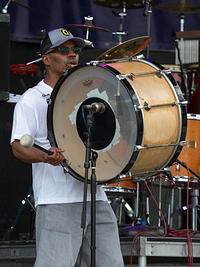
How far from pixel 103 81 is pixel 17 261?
6.35ft

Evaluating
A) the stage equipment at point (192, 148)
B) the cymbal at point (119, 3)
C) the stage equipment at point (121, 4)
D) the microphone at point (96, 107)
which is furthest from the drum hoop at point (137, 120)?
the cymbal at point (119, 3)

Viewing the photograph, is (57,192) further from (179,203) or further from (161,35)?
(161,35)

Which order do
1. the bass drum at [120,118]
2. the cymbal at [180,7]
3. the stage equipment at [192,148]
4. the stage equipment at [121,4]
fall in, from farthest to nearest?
the cymbal at [180,7]
the stage equipment at [121,4]
the stage equipment at [192,148]
the bass drum at [120,118]

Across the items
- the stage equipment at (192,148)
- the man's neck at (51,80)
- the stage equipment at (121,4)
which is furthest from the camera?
the stage equipment at (121,4)

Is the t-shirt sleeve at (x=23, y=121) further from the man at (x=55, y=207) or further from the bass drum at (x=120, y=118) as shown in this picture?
the bass drum at (x=120, y=118)

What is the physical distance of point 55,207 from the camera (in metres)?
3.56

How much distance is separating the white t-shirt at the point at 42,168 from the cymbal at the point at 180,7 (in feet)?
13.0

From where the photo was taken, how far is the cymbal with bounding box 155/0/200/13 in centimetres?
733

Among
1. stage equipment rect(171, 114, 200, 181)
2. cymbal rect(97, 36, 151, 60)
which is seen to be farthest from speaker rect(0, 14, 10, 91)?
stage equipment rect(171, 114, 200, 181)

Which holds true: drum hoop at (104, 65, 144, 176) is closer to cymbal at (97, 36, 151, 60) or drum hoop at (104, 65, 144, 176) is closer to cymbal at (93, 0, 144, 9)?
cymbal at (97, 36, 151, 60)

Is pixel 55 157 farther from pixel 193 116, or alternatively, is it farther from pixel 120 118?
pixel 193 116

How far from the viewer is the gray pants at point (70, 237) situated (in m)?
3.50

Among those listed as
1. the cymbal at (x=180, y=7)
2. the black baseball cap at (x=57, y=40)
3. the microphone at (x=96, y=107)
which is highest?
the cymbal at (x=180, y=7)

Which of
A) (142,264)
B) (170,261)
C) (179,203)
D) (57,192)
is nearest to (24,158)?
(57,192)
